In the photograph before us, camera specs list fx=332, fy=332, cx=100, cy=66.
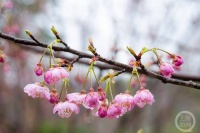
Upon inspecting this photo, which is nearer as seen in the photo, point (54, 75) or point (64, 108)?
point (54, 75)

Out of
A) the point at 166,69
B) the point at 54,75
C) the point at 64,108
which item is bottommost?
the point at 64,108

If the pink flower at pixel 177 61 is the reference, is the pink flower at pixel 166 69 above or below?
below

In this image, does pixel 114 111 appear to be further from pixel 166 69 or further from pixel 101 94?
pixel 166 69

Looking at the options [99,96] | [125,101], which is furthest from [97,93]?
[125,101]

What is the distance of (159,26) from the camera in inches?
312

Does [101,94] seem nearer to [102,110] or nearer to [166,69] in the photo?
[102,110]

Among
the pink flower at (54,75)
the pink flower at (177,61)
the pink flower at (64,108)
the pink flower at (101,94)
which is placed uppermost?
the pink flower at (177,61)

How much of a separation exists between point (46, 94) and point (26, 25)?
28.5 feet

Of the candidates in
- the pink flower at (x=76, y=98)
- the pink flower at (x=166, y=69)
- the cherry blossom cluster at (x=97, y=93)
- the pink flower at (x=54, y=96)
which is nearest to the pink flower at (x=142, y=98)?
the cherry blossom cluster at (x=97, y=93)

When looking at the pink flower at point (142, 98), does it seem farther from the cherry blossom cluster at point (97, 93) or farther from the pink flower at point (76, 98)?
the pink flower at point (76, 98)

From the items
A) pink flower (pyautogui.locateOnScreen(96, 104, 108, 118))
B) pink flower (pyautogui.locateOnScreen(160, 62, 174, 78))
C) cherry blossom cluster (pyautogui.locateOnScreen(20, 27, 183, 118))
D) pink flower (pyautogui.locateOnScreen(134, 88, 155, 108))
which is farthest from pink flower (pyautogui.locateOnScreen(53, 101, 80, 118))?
pink flower (pyautogui.locateOnScreen(160, 62, 174, 78))

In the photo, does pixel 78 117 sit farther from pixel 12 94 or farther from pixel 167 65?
pixel 167 65

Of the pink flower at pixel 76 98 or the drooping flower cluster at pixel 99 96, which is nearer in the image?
the drooping flower cluster at pixel 99 96

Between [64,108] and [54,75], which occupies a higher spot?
[54,75]
